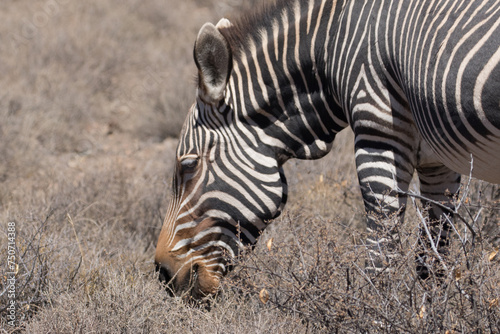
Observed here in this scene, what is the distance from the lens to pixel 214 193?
3369 millimetres

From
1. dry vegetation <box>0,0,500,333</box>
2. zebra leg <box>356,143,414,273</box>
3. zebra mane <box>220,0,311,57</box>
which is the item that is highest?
zebra mane <box>220,0,311,57</box>

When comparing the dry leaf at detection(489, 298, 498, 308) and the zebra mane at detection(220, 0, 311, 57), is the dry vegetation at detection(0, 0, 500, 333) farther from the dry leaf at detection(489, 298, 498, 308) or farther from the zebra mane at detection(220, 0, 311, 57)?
the zebra mane at detection(220, 0, 311, 57)

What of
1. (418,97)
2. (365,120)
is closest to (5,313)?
(365,120)

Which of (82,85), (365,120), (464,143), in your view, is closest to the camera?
(464,143)

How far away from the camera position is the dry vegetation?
256 cm

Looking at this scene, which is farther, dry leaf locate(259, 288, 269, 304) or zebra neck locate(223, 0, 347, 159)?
zebra neck locate(223, 0, 347, 159)

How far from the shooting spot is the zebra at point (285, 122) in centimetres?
287

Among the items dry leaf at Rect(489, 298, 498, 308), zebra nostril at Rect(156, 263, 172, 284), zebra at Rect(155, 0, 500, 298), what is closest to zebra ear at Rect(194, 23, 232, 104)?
zebra at Rect(155, 0, 500, 298)

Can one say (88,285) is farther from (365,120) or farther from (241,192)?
(365,120)

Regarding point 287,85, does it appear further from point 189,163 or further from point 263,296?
point 263,296

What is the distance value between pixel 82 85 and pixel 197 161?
18.3ft

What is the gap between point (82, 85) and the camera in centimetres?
836

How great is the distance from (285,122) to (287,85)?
0.75ft

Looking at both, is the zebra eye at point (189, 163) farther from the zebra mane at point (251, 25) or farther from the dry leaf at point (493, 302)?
the dry leaf at point (493, 302)
